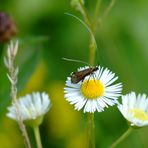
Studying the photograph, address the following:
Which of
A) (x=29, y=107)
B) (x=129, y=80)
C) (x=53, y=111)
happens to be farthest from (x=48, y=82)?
(x=29, y=107)

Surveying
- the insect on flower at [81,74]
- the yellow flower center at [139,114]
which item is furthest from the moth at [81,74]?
the yellow flower center at [139,114]

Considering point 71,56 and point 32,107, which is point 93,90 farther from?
point 71,56

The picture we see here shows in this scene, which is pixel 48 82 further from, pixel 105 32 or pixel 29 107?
pixel 29 107

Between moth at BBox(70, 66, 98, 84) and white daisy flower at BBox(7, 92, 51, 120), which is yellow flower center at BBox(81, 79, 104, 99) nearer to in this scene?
moth at BBox(70, 66, 98, 84)

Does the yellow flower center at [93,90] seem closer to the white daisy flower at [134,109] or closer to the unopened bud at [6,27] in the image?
the white daisy flower at [134,109]

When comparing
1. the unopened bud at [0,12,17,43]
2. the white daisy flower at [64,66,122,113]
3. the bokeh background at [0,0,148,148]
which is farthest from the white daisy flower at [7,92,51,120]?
A: the bokeh background at [0,0,148,148]

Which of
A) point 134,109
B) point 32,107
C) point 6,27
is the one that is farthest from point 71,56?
point 134,109

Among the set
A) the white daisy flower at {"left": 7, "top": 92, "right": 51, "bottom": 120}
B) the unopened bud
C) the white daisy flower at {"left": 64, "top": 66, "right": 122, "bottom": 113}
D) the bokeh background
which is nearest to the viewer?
the white daisy flower at {"left": 64, "top": 66, "right": 122, "bottom": 113}
